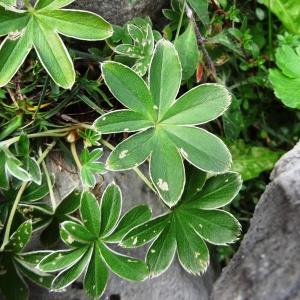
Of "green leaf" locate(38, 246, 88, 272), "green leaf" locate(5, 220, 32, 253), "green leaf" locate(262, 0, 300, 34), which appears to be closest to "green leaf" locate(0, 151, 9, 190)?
"green leaf" locate(5, 220, 32, 253)

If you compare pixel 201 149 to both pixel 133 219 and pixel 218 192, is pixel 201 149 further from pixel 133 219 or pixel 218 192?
pixel 133 219

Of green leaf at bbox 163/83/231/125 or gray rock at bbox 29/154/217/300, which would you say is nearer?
green leaf at bbox 163/83/231/125

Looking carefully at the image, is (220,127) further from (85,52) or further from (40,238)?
(40,238)

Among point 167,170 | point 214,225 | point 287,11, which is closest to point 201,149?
point 167,170

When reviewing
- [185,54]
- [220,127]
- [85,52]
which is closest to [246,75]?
[220,127]

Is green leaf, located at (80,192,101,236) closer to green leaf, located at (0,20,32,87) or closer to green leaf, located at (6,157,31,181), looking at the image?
green leaf, located at (6,157,31,181)

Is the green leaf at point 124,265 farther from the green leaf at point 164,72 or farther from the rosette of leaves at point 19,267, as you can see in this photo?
the green leaf at point 164,72
